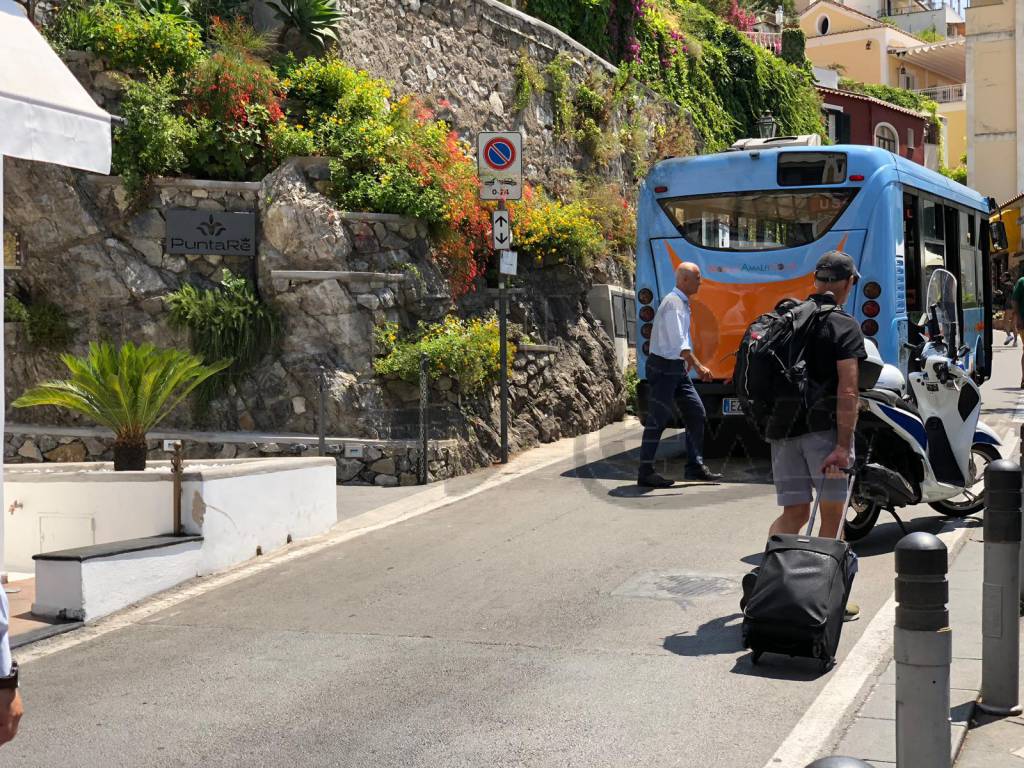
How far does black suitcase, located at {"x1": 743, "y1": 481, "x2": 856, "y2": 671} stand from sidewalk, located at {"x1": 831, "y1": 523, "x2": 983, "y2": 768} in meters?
0.35

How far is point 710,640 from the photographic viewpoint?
665 centimetres

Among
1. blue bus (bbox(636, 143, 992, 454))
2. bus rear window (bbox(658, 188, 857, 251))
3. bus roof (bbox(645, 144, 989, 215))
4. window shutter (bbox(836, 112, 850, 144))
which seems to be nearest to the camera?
blue bus (bbox(636, 143, 992, 454))

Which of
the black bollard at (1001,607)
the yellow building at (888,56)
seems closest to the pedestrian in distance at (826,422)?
the black bollard at (1001,607)

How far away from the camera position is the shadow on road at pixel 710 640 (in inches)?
255

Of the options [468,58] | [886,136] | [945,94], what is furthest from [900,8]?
[468,58]

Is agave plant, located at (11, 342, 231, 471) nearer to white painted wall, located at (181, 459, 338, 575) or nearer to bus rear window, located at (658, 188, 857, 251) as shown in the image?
white painted wall, located at (181, 459, 338, 575)

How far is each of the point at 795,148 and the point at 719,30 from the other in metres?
17.1

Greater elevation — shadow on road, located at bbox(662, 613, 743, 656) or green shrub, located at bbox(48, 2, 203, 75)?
green shrub, located at bbox(48, 2, 203, 75)

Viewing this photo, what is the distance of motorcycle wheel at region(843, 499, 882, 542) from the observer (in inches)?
352

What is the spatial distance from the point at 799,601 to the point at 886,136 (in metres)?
46.5

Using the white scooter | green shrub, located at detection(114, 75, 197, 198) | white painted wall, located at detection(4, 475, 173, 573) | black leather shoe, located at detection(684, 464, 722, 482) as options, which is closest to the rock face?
green shrub, located at detection(114, 75, 197, 198)

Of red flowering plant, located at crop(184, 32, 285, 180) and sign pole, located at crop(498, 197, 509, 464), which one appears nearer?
sign pole, located at crop(498, 197, 509, 464)

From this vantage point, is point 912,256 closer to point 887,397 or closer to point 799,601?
point 887,397

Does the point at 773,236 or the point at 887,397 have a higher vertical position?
the point at 773,236
